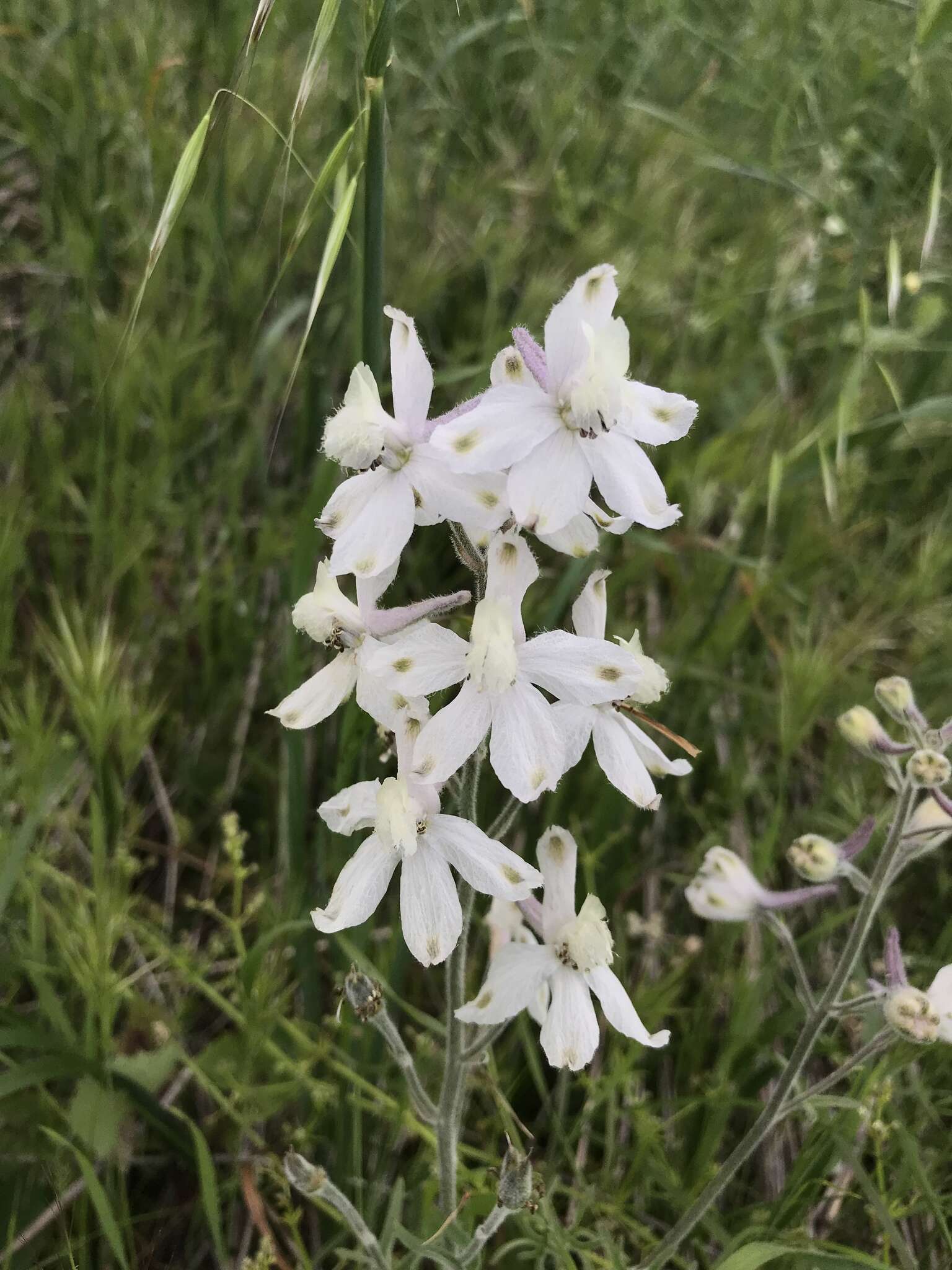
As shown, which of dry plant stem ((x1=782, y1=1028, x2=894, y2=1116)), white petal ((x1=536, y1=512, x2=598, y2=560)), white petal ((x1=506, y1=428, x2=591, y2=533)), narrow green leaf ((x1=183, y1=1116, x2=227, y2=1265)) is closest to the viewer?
white petal ((x1=506, y1=428, x2=591, y2=533))

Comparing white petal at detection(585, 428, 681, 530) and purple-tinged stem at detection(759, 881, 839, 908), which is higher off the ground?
white petal at detection(585, 428, 681, 530)

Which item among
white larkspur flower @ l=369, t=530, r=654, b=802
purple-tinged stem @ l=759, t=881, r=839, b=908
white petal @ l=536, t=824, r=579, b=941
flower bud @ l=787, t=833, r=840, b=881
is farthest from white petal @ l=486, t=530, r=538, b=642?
purple-tinged stem @ l=759, t=881, r=839, b=908

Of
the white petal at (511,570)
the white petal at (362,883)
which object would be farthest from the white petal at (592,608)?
the white petal at (362,883)

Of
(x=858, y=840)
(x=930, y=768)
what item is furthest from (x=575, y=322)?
(x=858, y=840)

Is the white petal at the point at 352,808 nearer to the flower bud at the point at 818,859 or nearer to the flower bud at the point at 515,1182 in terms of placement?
the flower bud at the point at 515,1182

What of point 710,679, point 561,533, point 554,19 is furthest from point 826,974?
point 554,19

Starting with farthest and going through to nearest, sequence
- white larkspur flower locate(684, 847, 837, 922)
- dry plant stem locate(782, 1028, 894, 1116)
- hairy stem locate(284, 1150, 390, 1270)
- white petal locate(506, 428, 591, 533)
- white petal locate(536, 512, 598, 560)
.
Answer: white larkspur flower locate(684, 847, 837, 922)
dry plant stem locate(782, 1028, 894, 1116)
hairy stem locate(284, 1150, 390, 1270)
white petal locate(536, 512, 598, 560)
white petal locate(506, 428, 591, 533)

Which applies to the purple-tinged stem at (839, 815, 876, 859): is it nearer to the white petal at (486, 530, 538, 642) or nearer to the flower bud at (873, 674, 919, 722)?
the flower bud at (873, 674, 919, 722)

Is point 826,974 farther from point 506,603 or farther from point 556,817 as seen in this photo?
point 506,603

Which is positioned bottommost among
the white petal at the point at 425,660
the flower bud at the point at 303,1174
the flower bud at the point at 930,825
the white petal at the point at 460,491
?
the flower bud at the point at 303,1174
